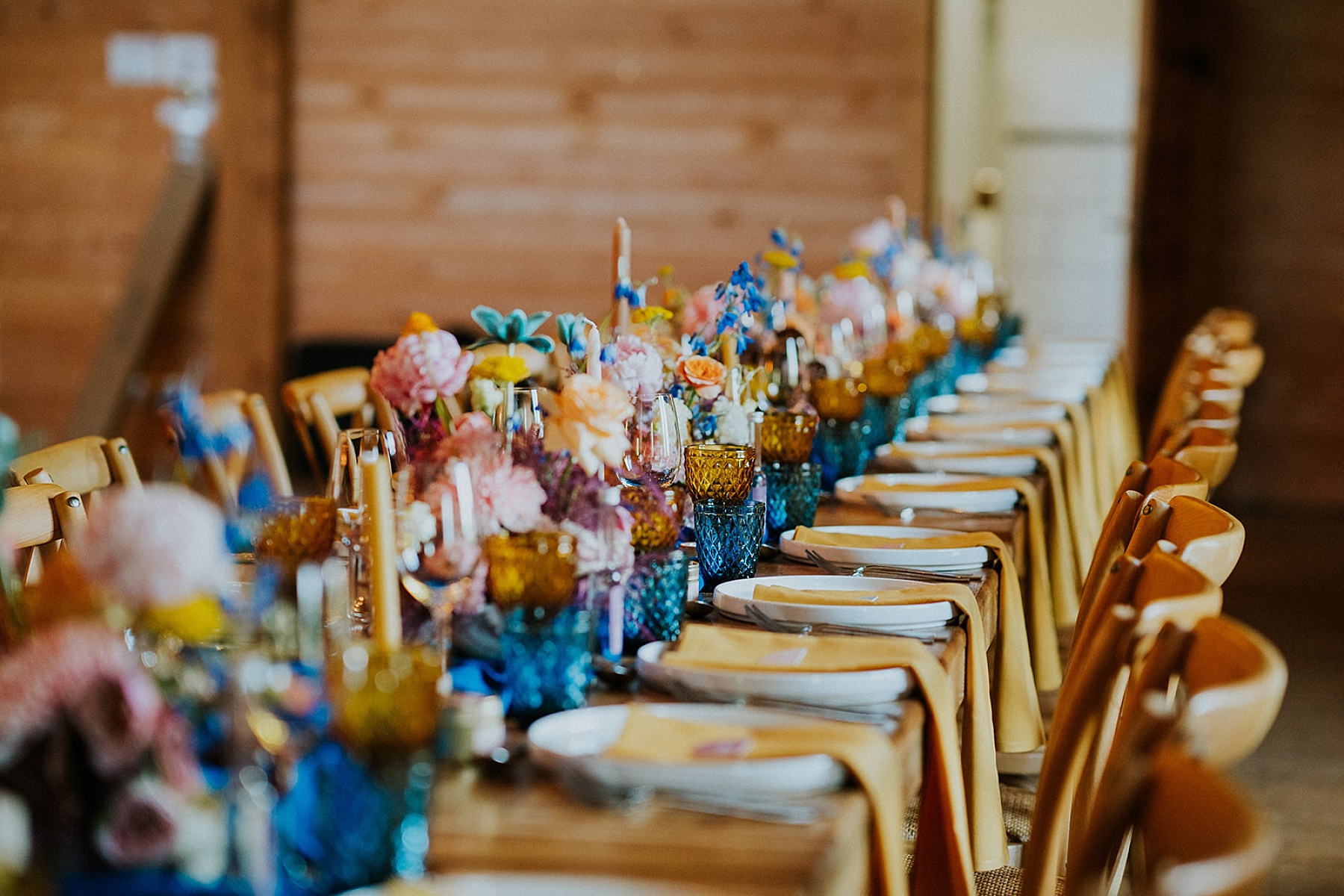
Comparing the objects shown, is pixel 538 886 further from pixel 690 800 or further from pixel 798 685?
pixel 798 685

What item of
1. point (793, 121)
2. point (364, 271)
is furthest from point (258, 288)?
point (793, 121)

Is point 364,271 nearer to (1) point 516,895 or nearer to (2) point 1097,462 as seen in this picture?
(2) point 1097,462

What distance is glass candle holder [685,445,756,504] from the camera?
6.36 feet

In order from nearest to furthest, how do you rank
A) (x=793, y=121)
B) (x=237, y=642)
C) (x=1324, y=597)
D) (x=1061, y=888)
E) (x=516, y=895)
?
1. (x=516, y=895)
2. (x=237, y=642)
3. (x=1061, y=888)
4. (x=1324, y=597)
5. (x=793, y=121)

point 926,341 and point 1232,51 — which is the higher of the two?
point 1232,51

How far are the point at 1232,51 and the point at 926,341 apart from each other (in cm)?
389

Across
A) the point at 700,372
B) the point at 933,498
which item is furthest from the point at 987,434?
the point at 700,372

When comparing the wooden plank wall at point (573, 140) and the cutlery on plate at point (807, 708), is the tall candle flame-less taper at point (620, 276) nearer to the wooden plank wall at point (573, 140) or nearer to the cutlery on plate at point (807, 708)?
the cutlery on plate at point (807, 708)

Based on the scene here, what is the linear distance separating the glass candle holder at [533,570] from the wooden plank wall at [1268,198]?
6327mm

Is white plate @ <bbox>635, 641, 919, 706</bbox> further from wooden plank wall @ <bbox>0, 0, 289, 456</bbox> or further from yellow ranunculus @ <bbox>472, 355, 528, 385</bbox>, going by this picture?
wooden plank wall @ <bbox>0, 0, 289, 456</bbox>

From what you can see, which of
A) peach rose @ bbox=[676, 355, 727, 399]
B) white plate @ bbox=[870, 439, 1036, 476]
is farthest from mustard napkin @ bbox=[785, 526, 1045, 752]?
white plate @ bbox=[870, 439, 1036, 476]

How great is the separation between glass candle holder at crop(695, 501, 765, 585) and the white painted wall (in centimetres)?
733

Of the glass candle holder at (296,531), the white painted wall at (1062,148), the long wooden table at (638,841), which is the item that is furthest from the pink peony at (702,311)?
the white painted wall at (1062,148)

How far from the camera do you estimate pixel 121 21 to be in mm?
7012
